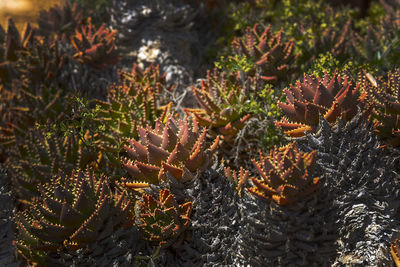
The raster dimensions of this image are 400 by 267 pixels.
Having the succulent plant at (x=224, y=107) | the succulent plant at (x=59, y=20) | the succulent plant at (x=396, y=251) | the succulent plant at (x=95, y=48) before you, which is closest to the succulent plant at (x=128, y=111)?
the succulent plant at (x=224, y=107)

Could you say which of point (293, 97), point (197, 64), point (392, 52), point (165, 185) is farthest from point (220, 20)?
point (165, 185)

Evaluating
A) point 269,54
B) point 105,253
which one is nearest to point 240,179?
point 105,253

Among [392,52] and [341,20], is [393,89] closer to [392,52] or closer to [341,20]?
[392,52]

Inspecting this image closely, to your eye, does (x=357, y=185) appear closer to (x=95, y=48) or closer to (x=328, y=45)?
(x=328, y=45)

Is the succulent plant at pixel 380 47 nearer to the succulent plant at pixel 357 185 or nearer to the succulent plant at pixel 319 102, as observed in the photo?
the succulent plant at pixel 319 102

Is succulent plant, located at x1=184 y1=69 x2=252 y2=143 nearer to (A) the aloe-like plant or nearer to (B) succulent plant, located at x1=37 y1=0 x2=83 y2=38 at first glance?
(A) the aloe-like plant

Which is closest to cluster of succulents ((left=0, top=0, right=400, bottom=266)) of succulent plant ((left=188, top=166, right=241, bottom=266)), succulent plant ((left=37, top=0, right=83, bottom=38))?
succulent plant ((left=188, top=166, right=241, bottom=266))
